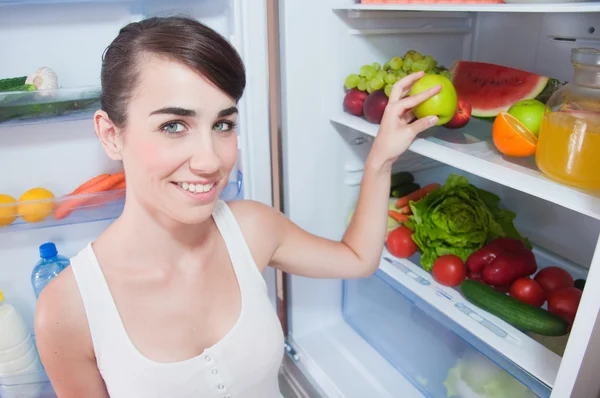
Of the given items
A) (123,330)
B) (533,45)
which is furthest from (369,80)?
(123,330)

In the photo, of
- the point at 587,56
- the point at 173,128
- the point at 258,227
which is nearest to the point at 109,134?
the point at 173,128

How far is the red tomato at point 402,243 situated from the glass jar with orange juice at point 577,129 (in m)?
0.49

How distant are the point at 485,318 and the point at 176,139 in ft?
2.35

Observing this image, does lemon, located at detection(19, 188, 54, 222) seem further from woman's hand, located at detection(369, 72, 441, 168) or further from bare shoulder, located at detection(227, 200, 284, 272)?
woman's hand, located at detection(369, 72, 441, 168)

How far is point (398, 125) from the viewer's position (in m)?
0.93

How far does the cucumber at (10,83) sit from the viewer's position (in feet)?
2.75

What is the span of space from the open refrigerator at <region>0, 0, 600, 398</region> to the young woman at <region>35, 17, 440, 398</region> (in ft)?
0.59

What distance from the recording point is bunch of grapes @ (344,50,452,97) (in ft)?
3.60

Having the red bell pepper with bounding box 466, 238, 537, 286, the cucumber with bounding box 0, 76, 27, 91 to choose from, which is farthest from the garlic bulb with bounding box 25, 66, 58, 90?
the red bell pepper with bounding box 466, 238, 537, 286

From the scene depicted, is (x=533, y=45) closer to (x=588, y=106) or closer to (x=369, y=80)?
(x=369, y=80)

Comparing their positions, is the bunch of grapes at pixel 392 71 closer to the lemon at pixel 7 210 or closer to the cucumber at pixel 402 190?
the cucumber at pixel 402 190

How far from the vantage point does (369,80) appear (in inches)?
45.2

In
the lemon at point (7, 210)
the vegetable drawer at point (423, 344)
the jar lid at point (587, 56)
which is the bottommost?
the vegetable drawer at point (423, 344)

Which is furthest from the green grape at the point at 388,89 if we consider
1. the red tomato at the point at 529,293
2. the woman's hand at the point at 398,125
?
the red tomato at the point at 529,293
